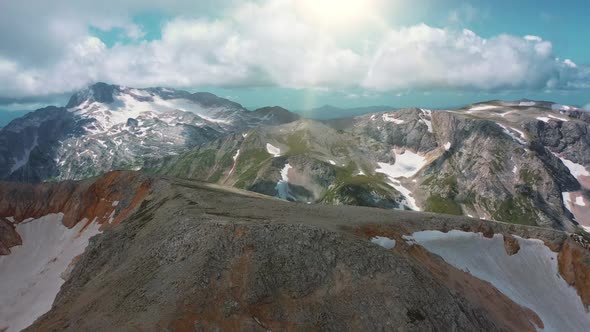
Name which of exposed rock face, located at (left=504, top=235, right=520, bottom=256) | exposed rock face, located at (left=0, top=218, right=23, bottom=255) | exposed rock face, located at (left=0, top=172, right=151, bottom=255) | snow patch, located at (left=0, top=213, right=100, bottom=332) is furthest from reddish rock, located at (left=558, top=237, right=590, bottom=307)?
exposed rock face, located at (left=0, top=218, right=23, bottom=255)

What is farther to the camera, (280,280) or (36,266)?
(36,266)

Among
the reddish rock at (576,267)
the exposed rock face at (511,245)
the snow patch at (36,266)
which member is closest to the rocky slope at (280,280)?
the reddish rock at (576,267)

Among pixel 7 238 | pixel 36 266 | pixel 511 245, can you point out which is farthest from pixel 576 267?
pixel 7 238

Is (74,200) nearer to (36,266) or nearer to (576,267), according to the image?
(36,266)

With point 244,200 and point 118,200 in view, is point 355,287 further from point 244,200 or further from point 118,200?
point 118,200

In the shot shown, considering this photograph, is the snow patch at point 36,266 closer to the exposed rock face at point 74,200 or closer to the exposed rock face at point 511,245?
the exposed rock face at point 74,200

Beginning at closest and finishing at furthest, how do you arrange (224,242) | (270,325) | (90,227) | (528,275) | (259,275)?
1. (270,325)
2. (259,275)
3. (224,242)
4. (528,275)
5. (90,227)

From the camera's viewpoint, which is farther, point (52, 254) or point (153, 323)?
point (52, 254)

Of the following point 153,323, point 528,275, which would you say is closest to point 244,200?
point 153,323

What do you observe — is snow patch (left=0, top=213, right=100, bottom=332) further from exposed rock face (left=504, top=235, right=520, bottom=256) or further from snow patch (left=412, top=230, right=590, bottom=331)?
exposed rock face (left=504, top=235, right=520, bottom=256)
